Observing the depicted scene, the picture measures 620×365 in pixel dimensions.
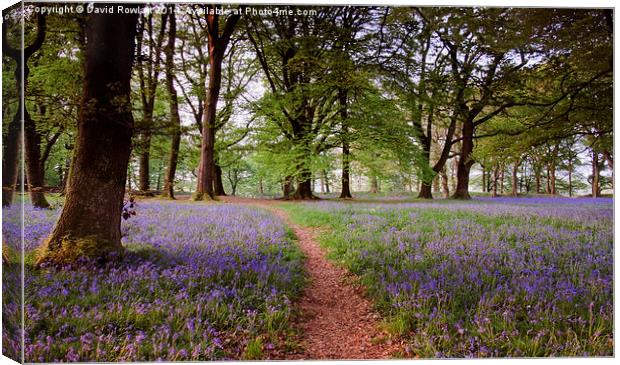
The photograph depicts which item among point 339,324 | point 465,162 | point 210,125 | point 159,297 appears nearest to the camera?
point 159,297

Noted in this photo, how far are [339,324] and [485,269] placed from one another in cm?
166

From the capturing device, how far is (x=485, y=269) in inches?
142

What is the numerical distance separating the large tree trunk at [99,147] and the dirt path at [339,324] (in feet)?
6.73

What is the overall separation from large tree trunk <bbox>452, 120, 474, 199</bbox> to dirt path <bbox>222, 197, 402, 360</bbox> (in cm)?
208

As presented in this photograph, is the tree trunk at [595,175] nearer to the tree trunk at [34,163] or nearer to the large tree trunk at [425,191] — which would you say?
the large tree trunk at [425,191]

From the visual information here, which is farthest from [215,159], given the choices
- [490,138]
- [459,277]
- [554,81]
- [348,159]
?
[554,81]

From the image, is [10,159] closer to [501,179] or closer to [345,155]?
[345,155]

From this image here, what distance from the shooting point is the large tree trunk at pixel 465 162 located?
14.9 ft

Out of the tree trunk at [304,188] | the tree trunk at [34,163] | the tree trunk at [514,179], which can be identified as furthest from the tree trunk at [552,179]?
the tree trunk at [34,163]

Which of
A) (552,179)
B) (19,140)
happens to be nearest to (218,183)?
(19,140)

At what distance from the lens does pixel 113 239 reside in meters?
3.52

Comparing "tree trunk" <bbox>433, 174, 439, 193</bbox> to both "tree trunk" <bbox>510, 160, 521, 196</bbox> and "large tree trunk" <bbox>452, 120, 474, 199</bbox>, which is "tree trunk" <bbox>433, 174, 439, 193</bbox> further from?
"tree trunk" <bbox>510, 160, 521, 196</bbox>

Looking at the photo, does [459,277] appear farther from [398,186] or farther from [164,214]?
[164,214]

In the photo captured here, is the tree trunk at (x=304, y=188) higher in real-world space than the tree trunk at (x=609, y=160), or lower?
lower
